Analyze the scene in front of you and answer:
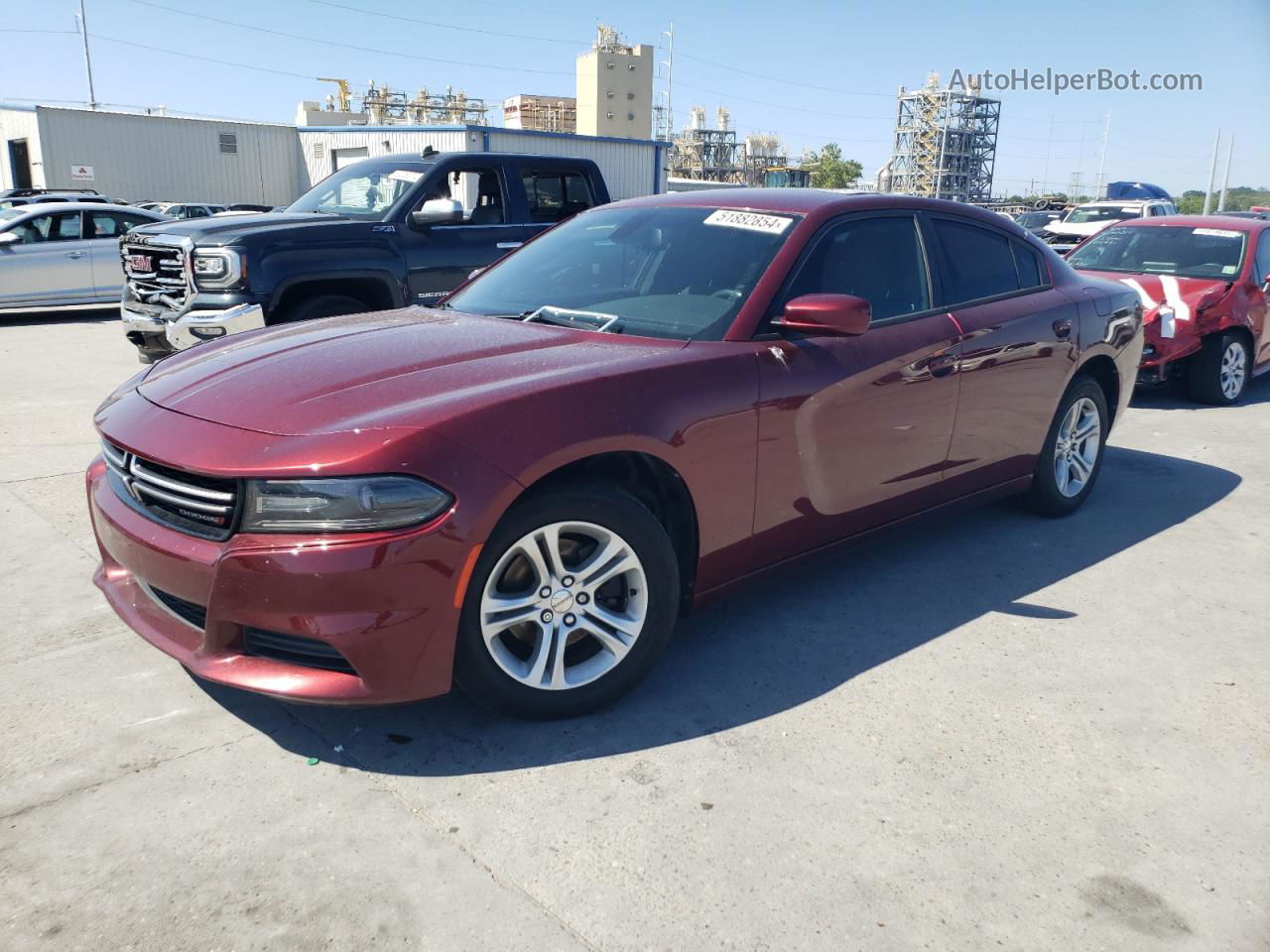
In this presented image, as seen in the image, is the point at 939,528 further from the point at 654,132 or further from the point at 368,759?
the point at 654,132

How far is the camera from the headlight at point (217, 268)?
22.9 ft

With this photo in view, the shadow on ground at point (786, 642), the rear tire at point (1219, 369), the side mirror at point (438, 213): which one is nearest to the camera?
the shadow on ground at point (786, 642)

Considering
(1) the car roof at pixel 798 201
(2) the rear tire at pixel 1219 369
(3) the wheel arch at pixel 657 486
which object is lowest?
(2) the rear tire at pixel 1219 369

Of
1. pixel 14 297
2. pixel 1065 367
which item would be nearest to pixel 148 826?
pixel 1065 367

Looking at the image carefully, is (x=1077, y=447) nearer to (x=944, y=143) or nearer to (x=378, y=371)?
(x=378, y=371)

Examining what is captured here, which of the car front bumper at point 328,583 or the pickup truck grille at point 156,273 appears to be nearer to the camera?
the car front bumper at point 328,583

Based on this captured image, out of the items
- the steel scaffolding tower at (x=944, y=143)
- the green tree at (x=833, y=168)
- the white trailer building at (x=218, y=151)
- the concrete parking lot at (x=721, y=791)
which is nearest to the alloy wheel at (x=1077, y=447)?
the concrete parking lot at (x=721, y=791)

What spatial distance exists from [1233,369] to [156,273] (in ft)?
29.3

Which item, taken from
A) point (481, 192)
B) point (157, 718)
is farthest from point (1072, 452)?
point (481, 192)

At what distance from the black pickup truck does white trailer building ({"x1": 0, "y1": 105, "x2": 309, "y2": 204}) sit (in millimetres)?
29252

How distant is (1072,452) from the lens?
523 centimetres

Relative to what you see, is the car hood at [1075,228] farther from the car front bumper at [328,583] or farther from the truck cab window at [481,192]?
the car front bumper at [328,583]

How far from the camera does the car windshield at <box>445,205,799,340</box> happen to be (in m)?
3.61

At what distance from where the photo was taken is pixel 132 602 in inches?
120
